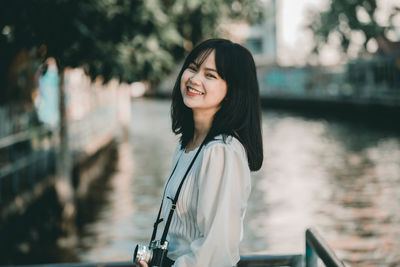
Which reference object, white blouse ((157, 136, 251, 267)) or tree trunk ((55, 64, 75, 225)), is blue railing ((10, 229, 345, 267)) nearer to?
white blouse ((157, 136, 251, 267))

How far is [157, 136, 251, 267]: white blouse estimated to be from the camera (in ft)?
5.72

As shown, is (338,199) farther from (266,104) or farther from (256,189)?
(266,104)

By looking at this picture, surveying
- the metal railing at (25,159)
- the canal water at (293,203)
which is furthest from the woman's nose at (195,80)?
the metal railing at (25,159)

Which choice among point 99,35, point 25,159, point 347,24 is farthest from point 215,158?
point 347,24

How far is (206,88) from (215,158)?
0.87 feet

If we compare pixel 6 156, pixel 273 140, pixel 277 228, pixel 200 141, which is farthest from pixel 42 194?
pixel 273 140

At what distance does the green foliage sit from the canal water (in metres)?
2.23

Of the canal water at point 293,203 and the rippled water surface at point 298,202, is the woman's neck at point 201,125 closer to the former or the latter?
the canal water at point 293,203

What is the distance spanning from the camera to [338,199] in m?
10.3

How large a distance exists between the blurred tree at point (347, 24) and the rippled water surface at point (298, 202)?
9780 millimetres

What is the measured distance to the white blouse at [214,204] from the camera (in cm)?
174

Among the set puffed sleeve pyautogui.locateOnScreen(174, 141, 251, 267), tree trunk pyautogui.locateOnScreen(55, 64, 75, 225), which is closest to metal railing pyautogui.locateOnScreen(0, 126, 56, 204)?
tree trunk pyautogui.locateOnScreen(55, 64, 75, 225)

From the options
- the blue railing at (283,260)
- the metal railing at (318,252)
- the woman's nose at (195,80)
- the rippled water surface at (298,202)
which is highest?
the woman's nose at (195,80)

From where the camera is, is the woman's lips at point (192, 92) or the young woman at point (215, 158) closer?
the young woman at point (215, 158)
